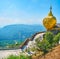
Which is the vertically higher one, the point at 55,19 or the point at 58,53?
the point at 55,19

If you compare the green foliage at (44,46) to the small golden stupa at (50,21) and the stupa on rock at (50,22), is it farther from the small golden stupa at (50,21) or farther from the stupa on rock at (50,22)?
the small golden stupa at (50,21)

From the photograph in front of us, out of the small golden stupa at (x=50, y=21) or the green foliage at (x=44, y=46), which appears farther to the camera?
the small golden stupa at (x=50, y=21)

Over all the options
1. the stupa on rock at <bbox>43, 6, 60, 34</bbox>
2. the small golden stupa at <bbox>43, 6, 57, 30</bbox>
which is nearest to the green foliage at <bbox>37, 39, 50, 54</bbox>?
the stupa on rock at <bbox>43, 6, 60, 34</bbox>

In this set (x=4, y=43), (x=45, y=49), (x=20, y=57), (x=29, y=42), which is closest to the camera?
(x=20, y=57)

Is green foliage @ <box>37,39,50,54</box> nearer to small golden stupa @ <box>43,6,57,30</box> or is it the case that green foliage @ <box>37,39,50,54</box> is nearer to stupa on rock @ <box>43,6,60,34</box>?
stupa on rock @ <box>43,6,60,34</box>

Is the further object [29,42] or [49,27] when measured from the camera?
[49,27]

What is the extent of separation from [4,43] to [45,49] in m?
Result: 4.69

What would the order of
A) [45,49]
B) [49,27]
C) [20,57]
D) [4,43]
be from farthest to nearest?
[49,27] < [4,43] < [45,49] < [20,57]

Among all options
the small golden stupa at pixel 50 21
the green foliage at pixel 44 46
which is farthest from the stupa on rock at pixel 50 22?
the green foliage at pixel 44 46

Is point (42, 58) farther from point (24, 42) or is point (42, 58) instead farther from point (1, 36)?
point (1, 36)

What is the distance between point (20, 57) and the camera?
380 inches

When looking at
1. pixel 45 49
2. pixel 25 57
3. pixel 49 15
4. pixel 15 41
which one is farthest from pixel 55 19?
pixel 25 57

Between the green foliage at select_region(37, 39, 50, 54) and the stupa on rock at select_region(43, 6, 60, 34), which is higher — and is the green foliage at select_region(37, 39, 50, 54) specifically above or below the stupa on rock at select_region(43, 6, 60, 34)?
below

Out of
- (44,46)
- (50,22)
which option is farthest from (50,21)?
(44,46)
